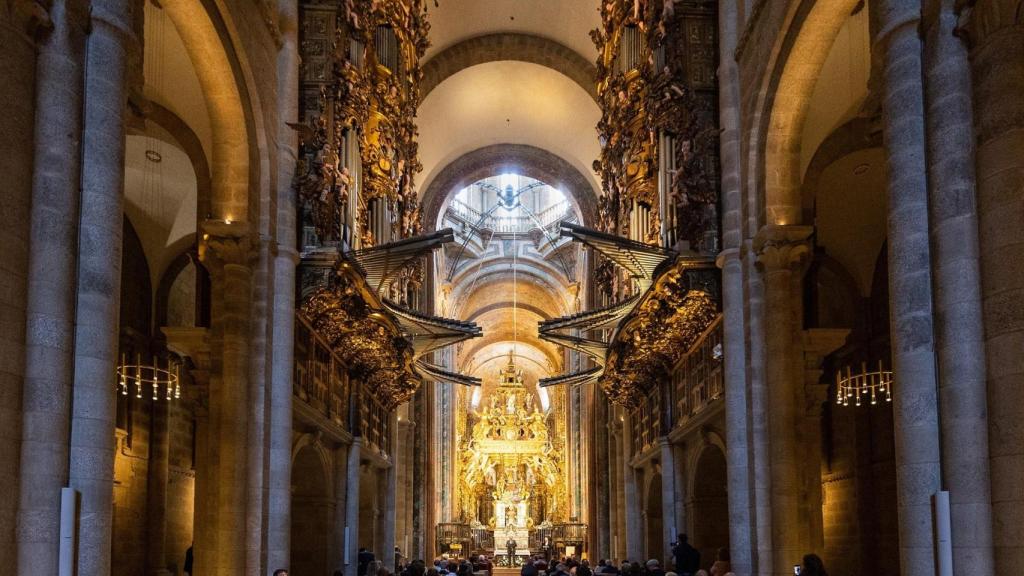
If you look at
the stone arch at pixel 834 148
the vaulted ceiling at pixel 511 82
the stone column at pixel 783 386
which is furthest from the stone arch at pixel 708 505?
the vaulted ceiling at pixel 511 82

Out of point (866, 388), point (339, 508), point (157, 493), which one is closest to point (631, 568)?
point (866, 388)

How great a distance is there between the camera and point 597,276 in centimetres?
3284

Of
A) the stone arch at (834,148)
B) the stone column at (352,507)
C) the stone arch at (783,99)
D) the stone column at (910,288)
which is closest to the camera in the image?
the stone column at (910,288)

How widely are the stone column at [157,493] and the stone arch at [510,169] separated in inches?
746

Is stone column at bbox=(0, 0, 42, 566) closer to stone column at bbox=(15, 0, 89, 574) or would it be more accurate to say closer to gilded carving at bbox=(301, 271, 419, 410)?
stone column at bbox=(15, 0, 89, 574)

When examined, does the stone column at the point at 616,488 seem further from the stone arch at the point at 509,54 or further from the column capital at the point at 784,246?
the column capital at the point at 784,246

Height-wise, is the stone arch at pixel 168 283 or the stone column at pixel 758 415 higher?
the stone arch at pixel 168 283

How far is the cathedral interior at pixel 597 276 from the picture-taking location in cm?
931

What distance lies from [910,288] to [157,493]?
1766 cm

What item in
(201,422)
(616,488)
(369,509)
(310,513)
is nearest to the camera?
(201,422)

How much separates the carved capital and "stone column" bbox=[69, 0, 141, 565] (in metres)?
6.45

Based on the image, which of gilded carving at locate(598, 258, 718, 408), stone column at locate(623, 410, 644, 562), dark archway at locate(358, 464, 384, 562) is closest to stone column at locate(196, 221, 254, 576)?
gilded carving at locate(598, 258, 718, 408)

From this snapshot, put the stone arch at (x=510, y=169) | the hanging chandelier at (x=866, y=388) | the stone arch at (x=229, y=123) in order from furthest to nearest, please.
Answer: the stone arch at (x=510, y=169), the hanging chandelier at (x=866, y=388), the stone arch at (x=229, y=123)

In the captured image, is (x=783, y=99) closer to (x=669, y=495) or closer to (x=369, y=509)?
(x=669, y=495)
